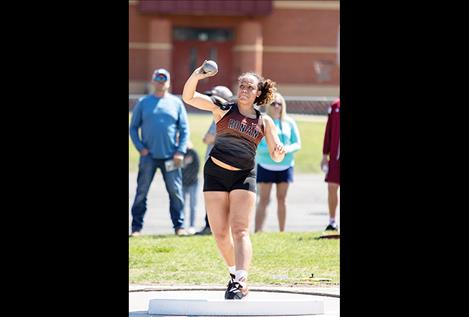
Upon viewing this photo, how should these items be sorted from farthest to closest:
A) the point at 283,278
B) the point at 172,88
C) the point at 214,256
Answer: the point at 172,88 → the point at 214,256 → the point at 283,278

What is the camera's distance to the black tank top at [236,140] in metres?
9.34

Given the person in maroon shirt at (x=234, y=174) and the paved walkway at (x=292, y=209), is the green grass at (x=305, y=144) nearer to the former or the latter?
the paved walkway at (x=292, y=209)

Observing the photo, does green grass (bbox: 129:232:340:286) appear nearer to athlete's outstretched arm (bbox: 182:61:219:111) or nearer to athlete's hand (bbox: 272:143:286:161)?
athlete's hand (bbox: 272:143:286:161)

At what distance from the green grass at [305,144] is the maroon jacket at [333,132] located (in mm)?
10556

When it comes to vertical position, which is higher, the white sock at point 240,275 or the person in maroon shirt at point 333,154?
the person in maroon shirt at point 333,154

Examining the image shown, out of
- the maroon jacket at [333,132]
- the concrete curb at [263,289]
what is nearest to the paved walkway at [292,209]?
the maroon jacket at [333,132]

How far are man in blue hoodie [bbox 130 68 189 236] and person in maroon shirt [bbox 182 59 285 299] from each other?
4.90 m

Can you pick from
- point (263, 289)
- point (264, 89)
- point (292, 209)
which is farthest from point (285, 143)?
point (292, 209)

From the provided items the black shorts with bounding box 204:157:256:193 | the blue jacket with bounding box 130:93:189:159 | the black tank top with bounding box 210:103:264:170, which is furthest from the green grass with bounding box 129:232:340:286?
the black tank top with bounding box 210:103:264:170
